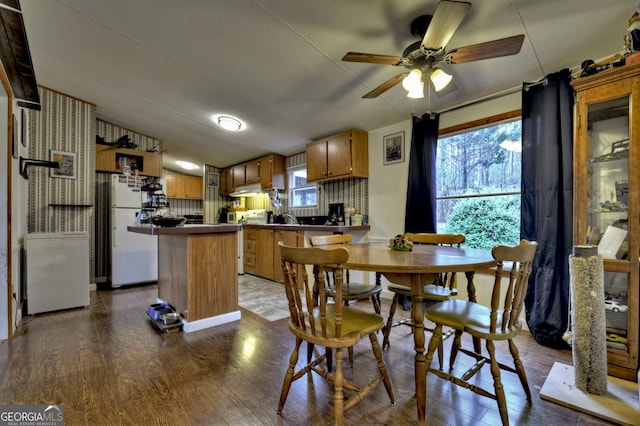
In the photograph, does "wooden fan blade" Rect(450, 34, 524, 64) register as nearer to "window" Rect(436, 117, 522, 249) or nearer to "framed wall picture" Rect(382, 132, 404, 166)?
"window" Rect(436, 117, 522, 249)

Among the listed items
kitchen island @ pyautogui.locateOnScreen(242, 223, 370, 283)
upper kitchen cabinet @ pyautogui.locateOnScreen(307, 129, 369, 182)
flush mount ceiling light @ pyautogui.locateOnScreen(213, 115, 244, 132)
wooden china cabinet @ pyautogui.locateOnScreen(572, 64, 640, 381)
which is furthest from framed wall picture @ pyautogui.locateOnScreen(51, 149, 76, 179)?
wooden china cabinet @ pyautogui.locateOnScreen(572, 64, 640, 381)

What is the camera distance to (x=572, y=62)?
2178 millimetres

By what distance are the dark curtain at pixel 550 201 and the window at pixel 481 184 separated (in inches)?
11.1

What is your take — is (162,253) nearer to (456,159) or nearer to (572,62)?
(456,159)

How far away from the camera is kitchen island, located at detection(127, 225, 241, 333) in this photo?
2.58 metres

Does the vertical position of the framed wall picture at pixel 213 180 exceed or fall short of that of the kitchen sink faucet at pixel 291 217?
it exceeds it

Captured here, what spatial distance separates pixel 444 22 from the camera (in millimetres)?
1403

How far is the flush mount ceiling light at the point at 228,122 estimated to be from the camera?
3986 millimetres

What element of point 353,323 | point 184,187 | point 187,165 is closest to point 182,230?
point 353,323

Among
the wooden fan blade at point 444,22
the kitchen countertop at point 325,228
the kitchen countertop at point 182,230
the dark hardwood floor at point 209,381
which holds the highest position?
the wooden fan blade at point 444,22

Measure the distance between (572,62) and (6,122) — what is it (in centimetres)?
467

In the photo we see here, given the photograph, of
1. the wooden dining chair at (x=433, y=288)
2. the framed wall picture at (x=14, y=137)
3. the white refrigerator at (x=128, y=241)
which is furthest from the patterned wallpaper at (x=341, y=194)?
the framed wall picture at (x=14, y=137)

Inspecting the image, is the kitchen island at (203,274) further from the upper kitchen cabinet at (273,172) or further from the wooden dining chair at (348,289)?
the upper kitchen cabinet at (273,172)

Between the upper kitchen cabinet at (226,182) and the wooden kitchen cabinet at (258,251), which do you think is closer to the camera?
the wooden kitchen cabinet at (258,251)
